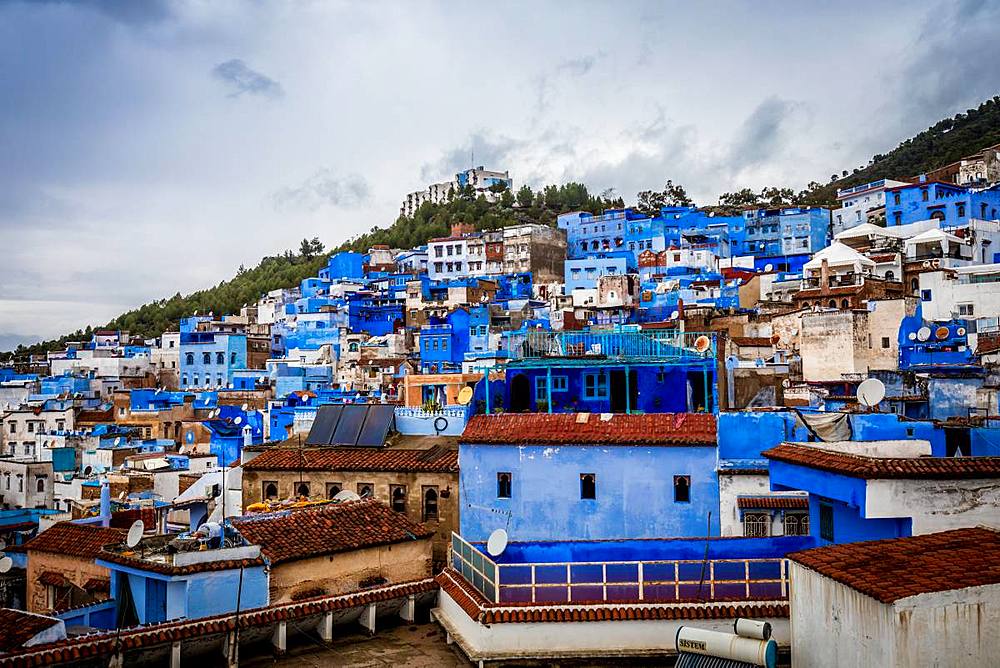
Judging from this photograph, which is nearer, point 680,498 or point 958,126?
point 680,498

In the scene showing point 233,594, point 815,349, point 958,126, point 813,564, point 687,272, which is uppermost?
point 958,126

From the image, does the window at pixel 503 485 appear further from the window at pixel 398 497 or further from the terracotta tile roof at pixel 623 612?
the terracotta tile roof at pixel 623 612

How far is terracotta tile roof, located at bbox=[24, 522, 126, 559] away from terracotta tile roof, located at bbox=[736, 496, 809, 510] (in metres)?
12.5

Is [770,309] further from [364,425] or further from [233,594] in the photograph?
[233,594]

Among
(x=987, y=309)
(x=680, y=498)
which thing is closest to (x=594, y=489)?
(x=680, y=498)

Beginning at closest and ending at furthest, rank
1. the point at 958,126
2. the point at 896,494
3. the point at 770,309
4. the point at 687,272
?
the point at 896,494
the point at 770,309
the point at 687,272
the point at 958,126

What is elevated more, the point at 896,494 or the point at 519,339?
the point at 519,339

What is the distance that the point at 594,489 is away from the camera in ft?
59.2

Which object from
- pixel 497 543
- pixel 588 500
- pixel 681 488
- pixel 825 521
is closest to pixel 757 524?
pixel 681 488

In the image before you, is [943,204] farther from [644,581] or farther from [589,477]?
[644,581]

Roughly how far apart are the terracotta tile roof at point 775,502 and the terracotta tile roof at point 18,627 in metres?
12.2

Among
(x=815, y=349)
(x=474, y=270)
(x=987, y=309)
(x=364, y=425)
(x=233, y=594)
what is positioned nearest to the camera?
(x=233, y=594)

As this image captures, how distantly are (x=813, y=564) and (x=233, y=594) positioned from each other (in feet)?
30.4

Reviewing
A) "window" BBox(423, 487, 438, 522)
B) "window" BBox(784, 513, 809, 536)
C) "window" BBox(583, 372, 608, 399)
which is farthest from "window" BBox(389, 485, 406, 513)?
"window" BBox(784, 513, 809, 536)
